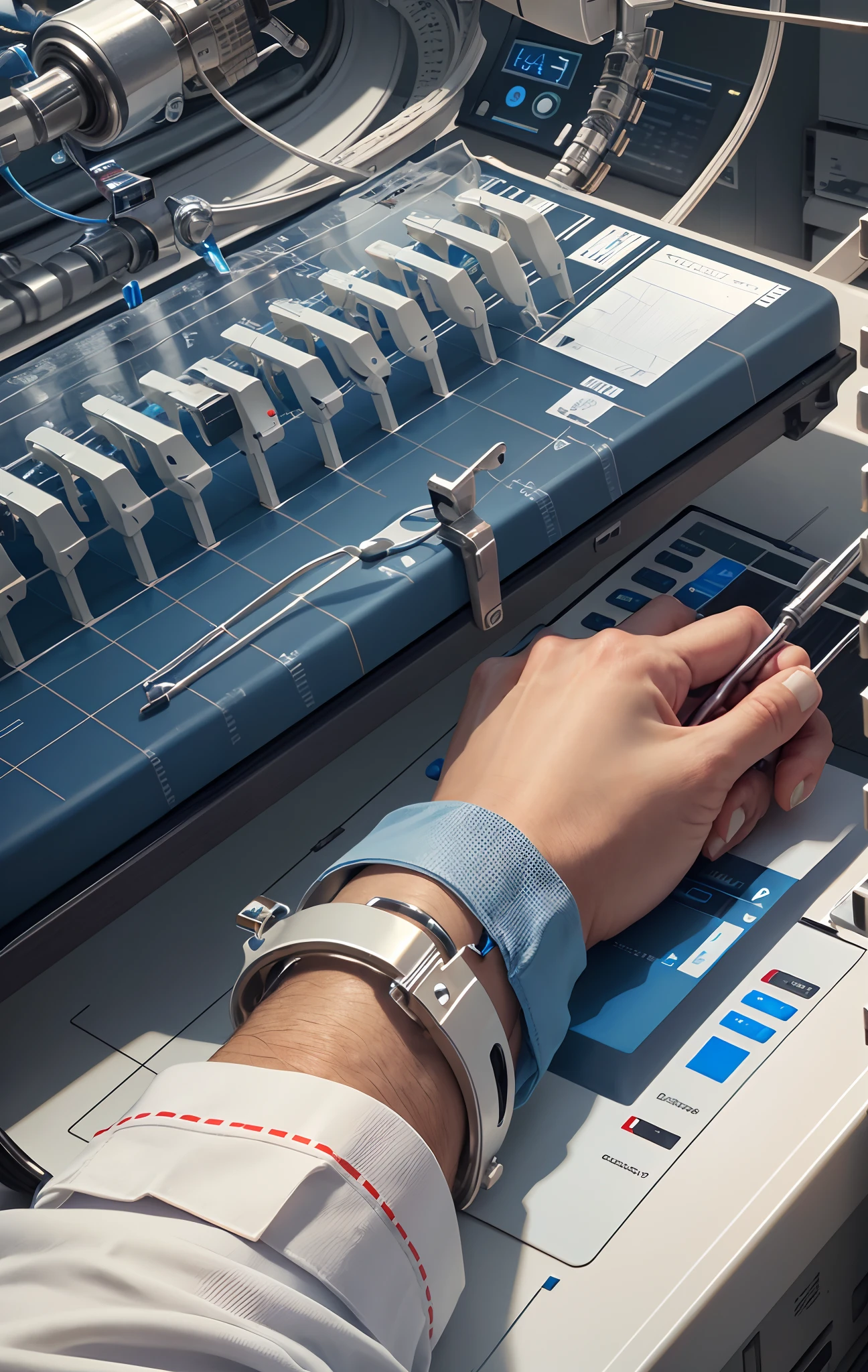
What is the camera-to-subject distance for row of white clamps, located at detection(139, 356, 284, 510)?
958 millimetres

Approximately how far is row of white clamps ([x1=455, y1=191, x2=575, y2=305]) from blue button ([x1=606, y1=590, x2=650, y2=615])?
0.28 m

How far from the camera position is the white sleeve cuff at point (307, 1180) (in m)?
0.59

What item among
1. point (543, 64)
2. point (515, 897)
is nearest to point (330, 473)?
point (515, 897)

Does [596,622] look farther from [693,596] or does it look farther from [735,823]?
[735,823]

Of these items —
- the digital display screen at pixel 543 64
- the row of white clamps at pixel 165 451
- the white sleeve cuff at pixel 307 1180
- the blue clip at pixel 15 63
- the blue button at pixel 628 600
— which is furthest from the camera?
the digital display screen at pixel 543 64

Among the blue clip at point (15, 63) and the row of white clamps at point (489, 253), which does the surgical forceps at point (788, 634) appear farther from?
the blue clip at point (15, 63)

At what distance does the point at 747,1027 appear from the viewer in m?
0.76

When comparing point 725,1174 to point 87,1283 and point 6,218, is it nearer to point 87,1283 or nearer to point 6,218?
point 87,1283

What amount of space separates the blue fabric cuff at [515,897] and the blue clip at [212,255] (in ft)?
2.11

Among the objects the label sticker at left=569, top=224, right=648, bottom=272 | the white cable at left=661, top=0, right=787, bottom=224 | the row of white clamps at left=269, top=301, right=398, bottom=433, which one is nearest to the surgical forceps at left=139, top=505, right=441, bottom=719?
the row of white clamps at left=269, top=301, right=398, bottom=433

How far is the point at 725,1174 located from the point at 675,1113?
4 cm

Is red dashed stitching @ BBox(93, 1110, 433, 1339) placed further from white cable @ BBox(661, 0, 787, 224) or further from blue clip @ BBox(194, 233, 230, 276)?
white cable @ BBox(661, 0, 787, 224)

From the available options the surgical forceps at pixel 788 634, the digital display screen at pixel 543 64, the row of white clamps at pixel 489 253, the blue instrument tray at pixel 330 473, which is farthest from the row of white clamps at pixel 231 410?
the digital display screen at pixel 543 64

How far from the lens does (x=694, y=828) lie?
83 cm
